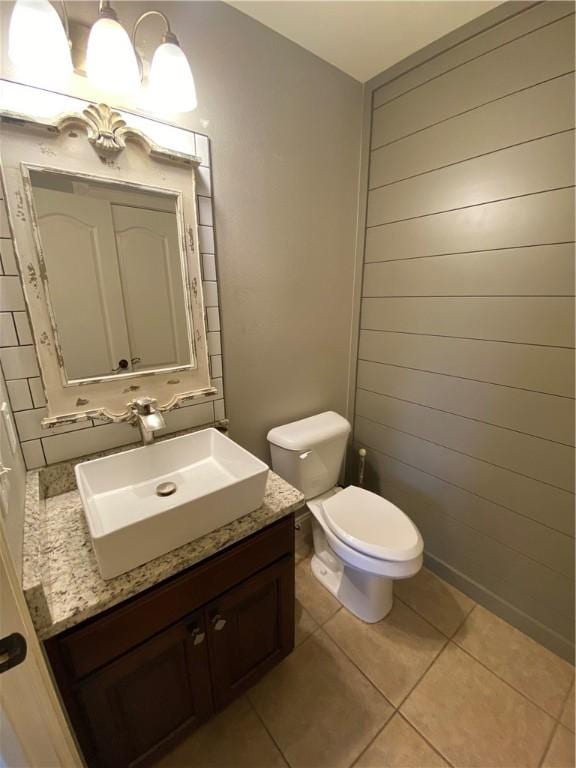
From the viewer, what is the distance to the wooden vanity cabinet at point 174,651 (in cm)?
75

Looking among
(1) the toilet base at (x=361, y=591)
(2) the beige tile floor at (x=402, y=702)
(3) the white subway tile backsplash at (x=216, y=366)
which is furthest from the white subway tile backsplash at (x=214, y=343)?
(2) the beige tile floor at (x=402, y=702)

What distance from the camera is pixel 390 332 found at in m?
1.64

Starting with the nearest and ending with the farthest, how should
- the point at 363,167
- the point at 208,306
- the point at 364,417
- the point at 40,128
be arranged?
the point at 40,128, the point at 208,306, the point at 363,167, the point at 364,417

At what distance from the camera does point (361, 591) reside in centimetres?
143

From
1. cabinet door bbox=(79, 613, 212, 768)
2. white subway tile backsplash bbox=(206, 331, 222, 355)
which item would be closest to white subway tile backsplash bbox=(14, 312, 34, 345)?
white subway tile backsplash bbox=(206, 331, 222, 355)

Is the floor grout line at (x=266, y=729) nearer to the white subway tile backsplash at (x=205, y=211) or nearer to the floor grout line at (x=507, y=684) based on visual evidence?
the floor grout line at (x=507, y=684)

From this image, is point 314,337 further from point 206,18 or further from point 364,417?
point 206,18

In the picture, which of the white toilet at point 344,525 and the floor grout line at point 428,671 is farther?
the white toilet at point 344,525

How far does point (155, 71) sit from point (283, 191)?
571 millimetres

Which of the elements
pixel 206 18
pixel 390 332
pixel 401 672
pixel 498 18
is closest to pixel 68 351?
pixel 206 18

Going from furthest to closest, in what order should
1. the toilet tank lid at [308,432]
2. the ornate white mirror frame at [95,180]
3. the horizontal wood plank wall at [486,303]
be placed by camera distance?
the toilet tank lid at [308,432] → the horizontal wood plank wall at [486,303] → the ornate white mirror frame at [95,180]

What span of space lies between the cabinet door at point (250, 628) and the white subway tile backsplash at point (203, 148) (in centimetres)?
140

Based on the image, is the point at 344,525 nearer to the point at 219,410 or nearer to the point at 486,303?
the point at 219,410

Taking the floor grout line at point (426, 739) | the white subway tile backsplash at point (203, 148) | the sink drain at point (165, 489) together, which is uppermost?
the white subway tile backsplash at point (203, 148)
